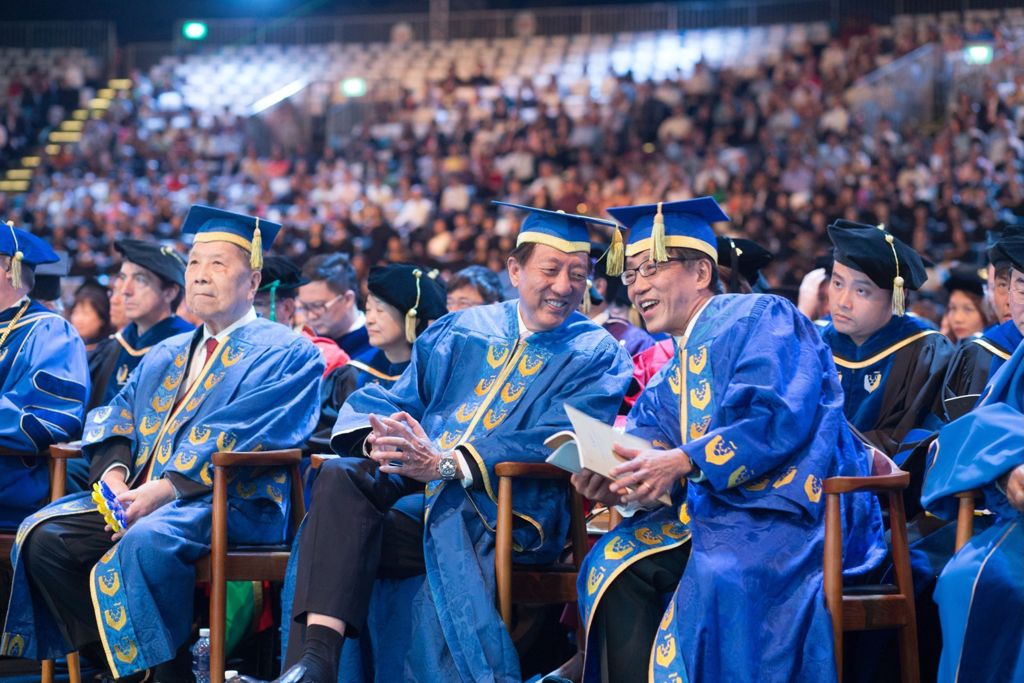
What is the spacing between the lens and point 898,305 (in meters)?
4.20

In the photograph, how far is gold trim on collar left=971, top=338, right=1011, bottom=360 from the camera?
4.02 meters

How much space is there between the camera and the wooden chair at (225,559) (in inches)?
152

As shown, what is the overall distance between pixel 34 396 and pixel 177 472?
82cm

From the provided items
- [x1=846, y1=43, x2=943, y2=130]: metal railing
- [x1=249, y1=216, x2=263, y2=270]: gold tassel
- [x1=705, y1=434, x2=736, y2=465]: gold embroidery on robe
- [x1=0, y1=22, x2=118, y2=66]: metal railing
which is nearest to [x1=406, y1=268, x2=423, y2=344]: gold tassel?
[x1=249, y1=216, x2=263, y2=270]: gold tassel

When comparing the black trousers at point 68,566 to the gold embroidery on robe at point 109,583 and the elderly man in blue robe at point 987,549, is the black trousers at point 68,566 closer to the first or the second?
the gold embroidery on robe at point 109,583

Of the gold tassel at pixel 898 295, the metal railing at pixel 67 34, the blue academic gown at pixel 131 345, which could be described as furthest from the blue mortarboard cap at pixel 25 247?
the metal railing at pixel 67 34

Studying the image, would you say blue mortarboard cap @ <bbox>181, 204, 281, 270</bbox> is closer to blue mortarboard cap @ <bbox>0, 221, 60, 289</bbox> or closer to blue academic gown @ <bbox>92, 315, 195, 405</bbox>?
blue mortarboard cap @ <bbox>0, 221, 60, 289</bbox>

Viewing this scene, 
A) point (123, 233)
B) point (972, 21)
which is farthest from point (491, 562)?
point (972, 21)

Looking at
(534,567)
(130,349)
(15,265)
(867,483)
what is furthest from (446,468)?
(130,349)

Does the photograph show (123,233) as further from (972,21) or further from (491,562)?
(491,562)

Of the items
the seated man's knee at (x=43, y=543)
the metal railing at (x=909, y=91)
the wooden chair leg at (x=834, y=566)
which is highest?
the metal railing at (x=909, y=91)

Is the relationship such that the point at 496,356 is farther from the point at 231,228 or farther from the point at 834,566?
the point at 834,566

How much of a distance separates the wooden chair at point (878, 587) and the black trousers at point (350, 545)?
4.13 ft

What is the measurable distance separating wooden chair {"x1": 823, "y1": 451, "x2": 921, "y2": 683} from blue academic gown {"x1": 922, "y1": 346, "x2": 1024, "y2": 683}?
12cm
